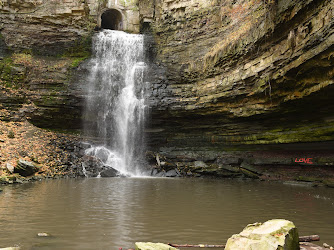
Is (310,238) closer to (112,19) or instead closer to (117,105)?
(117,105)

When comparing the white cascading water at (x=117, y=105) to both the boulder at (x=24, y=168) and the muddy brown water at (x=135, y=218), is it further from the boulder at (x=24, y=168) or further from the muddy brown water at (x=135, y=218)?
the muddy brown water at (x=135, y=218)

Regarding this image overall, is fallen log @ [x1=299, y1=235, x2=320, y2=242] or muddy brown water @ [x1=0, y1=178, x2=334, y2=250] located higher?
fallen log @ [x1=299, y1=235, x2=320, y2=242]

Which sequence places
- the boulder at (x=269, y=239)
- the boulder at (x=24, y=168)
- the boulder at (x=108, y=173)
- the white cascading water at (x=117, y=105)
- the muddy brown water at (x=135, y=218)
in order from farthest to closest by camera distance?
the white cascading water at (x=117, y=105), the boulder at (x=108, y=173), the boulder at (x=24, y=168), the muddy brown water at (x=135, y=218), the boulder at (x=269, y=239)

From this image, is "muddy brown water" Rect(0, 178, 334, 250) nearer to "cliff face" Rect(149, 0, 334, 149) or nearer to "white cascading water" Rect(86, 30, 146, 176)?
"cliff face" Rect(149, 0, 334, 149)

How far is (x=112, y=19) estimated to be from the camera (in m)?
26.3

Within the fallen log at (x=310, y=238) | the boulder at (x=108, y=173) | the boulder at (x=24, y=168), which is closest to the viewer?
the fallen log at (x=310, y=238)

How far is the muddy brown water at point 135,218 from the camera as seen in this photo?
3877 millimetres

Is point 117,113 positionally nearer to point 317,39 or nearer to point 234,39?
point 234,39

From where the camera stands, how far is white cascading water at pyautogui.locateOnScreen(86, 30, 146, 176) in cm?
1844

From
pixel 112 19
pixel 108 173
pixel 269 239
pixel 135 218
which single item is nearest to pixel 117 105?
pixel 108 173

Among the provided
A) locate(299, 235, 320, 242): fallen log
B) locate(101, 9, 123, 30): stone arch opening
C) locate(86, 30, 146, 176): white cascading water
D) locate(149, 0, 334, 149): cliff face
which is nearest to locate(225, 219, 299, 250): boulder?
locate(299, 235, 320, 242): fallen log

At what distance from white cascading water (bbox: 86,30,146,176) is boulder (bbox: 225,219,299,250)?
47.4ft

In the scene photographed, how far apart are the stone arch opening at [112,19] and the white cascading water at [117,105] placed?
5167mm

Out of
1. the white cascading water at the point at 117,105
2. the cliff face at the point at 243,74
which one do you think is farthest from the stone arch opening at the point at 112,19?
the white cascading water at the point at 117,105
